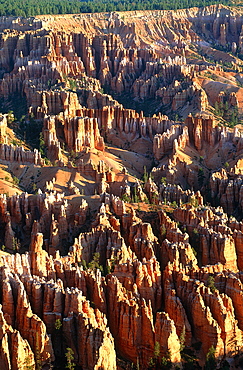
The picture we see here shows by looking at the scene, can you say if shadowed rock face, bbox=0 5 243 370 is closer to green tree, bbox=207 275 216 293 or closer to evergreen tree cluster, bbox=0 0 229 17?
green tree, bbox=207 275 216 293

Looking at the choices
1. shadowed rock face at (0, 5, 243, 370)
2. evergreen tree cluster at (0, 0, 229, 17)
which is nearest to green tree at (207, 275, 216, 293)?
shadowed rock face at (0, 5, 243, 370)

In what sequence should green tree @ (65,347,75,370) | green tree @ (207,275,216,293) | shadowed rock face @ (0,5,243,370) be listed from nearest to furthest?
green tree @ (65,347,75,370), shadowed rock face @ (0,5,243,370), green tree @ (207,275,216,293)

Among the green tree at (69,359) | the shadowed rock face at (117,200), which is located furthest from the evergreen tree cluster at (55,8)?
the green tree at (69,359)

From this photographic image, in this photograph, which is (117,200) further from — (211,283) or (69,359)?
(69,359)

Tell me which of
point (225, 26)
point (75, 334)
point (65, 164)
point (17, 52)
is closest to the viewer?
point (75, 334)

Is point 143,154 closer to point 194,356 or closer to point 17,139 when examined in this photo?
point 17,139

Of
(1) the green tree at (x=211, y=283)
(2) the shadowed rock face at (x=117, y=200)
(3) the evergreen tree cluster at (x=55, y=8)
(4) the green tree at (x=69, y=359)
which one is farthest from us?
(3) the evergreen tree cluster at (x=55, y=8)

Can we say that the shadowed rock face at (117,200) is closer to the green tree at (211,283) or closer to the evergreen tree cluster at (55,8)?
the green tree at (211,283)

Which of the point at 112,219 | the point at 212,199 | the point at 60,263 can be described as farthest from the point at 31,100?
the point at 60,263
